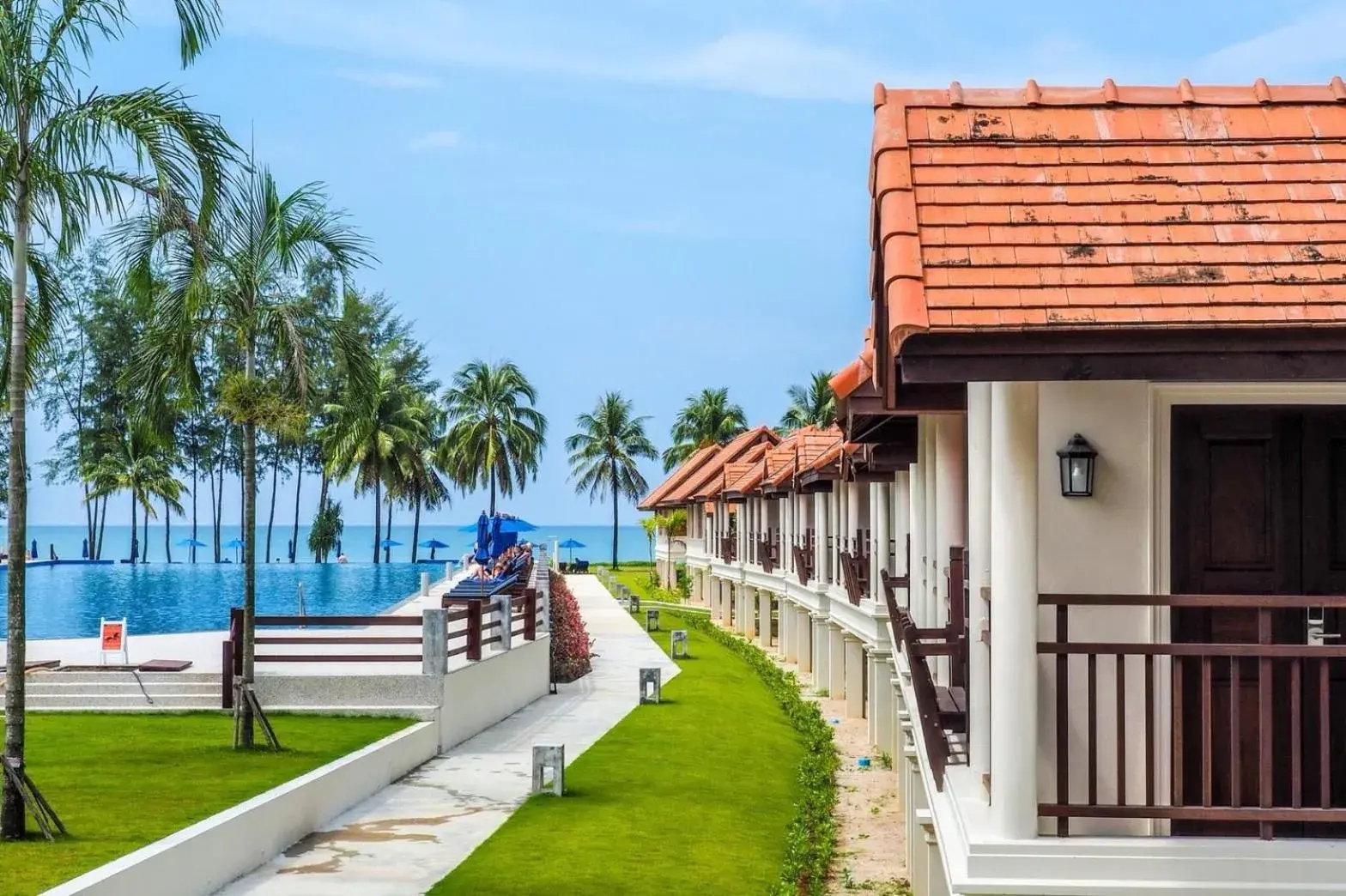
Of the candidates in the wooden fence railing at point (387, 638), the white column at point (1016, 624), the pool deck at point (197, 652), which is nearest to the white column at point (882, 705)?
the wooden fence railing at point (387, 638)

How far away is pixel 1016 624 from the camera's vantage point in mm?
5668

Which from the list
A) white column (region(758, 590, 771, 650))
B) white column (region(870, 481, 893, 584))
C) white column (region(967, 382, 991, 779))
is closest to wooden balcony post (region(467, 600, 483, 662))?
white column (region(870, 481, 893, 584))

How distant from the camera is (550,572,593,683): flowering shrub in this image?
2941 cm

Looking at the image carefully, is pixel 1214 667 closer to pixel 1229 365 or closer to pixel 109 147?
pixel 1229 365

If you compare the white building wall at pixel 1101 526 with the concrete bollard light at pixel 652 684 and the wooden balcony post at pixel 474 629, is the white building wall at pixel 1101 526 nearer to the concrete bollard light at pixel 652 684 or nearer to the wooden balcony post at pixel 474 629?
the wooden balcony post at pixel 474 629

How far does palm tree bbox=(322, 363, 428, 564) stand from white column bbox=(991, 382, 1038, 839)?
186 ft

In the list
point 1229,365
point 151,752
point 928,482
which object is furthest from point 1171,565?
point 151,752

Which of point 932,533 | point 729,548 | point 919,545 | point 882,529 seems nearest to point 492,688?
point 882,529

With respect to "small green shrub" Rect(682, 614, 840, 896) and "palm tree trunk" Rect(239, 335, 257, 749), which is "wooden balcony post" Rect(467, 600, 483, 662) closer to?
"palm tree trunk" Rect(239, 335, 257, 749)

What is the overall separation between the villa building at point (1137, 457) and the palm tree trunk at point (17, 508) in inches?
316

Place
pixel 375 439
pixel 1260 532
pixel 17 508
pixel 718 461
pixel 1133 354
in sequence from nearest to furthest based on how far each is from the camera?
pixel 1133 354, pixel 1260 532, pixel 17 508, pixel 718 461, pixel 375 439

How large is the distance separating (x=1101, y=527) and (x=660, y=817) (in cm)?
1124

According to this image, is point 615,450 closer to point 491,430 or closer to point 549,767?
point 491,430

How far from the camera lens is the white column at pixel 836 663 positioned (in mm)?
30125
